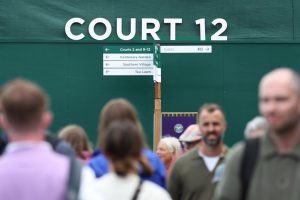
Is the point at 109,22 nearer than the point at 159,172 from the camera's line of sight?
No

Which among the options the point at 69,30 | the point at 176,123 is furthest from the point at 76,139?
the point at 69,30

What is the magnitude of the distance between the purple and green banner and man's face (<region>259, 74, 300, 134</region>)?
11.3m

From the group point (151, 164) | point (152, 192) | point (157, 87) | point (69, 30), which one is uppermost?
point (69, 30)

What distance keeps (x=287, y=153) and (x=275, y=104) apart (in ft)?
0.83

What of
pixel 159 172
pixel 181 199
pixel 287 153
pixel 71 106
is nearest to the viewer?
pixel 287 153

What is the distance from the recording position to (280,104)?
3.81 m

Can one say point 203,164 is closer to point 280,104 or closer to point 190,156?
point 190,156

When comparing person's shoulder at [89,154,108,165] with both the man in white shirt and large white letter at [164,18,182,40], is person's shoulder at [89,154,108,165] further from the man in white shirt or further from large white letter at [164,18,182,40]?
large white letter at [164,18,182,40]

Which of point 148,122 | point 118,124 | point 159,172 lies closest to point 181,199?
point 159,172

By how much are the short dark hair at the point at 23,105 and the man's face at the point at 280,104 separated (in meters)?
1.07

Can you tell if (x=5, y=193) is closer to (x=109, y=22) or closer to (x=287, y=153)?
(x=287, y=153)

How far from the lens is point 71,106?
56.0 feet

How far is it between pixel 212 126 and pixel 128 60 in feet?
34.2

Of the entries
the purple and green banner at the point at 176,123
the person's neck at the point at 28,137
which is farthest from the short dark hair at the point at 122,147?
the purple and green banner at the point at 176,123
